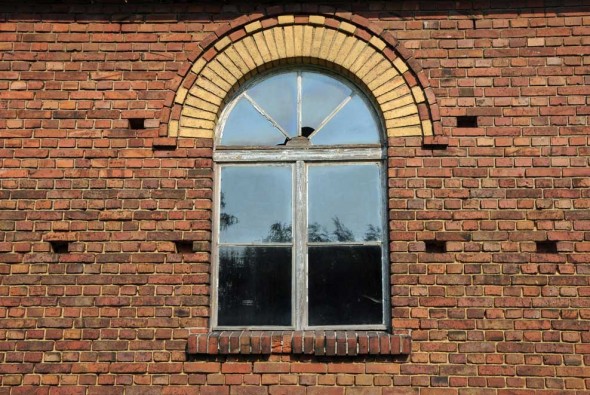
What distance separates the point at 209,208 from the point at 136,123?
3.04ft

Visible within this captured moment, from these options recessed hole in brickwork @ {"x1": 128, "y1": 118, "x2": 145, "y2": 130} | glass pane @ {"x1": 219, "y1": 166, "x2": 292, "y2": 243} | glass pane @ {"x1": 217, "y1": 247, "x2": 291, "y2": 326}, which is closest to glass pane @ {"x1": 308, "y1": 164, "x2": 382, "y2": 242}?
glass pane @ {"x1": 219, "y1": 166, "x2": 292, "y2": 243}

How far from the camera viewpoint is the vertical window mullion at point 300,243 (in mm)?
4371

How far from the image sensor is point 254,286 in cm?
443

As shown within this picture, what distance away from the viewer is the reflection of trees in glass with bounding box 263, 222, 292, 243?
14.8 feet

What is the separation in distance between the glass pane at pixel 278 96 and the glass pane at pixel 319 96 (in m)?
0.09

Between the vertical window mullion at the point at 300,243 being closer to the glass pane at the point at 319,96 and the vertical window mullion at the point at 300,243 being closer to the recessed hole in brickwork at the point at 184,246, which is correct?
the glass pane at the point at 319,96

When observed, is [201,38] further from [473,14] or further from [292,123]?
[473,14]

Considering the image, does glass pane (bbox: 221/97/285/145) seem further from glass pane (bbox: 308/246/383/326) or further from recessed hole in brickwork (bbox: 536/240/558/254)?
recessed hole in brickwork (bbox: 536/240/558/254)

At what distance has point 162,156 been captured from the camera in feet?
14.5

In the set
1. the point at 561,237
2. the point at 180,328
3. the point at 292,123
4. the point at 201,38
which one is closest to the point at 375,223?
the point at 292,123

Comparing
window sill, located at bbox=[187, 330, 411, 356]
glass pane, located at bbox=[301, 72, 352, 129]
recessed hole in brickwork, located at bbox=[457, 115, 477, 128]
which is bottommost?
window sill, located at bbox=[187, 330, 411, 356]

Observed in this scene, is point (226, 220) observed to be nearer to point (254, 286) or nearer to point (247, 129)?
point (254, 286)

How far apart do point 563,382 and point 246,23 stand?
12.0 ft

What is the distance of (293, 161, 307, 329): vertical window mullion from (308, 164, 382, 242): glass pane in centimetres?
6
